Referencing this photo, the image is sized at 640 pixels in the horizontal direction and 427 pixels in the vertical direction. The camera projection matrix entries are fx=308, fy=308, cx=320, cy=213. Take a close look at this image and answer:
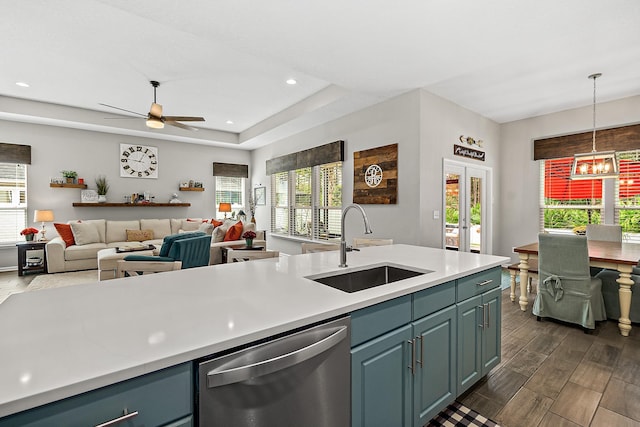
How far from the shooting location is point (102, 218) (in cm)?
662

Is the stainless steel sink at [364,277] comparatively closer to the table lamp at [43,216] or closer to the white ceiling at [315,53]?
the white ceiling at [315,53]

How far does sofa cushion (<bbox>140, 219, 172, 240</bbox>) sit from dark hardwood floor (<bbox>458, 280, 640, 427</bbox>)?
6.51 m

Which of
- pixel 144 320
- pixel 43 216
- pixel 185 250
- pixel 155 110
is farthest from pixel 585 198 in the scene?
pixel 43 216

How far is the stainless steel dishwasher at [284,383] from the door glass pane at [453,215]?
162 inches

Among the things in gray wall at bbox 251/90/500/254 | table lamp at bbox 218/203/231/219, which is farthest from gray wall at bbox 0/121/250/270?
gray wall at bbox 251/90/500/254

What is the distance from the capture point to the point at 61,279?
5020mm

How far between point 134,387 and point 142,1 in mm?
2646

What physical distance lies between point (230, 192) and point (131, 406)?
25.5ft

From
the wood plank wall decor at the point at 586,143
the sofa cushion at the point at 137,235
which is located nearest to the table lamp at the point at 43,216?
the sofa cushion at the point at 137,235

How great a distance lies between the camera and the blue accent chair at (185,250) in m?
3.54

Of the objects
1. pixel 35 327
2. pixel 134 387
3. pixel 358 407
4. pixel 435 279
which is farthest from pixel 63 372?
pixel 435 279

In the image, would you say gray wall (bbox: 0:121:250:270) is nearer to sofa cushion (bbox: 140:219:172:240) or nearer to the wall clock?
the wall clock

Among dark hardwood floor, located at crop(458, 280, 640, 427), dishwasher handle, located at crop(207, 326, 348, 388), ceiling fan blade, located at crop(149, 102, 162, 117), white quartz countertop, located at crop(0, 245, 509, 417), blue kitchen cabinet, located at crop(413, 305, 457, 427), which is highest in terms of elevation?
ceiling fan blade, located at crop(149, 102, 162, 117)

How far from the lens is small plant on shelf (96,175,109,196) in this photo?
6.42 metres
